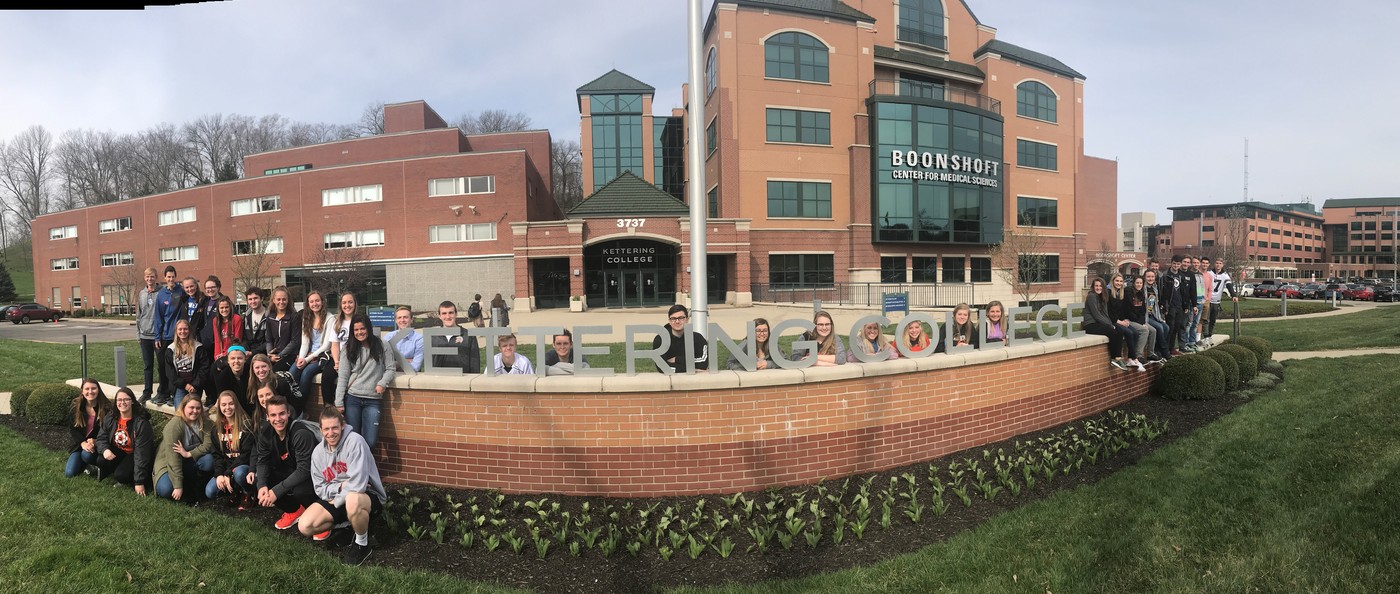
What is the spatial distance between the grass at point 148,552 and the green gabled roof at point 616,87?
43.0m

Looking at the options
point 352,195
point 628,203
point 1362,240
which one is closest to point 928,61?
point 628,203

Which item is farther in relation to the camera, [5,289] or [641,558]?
[5,289]

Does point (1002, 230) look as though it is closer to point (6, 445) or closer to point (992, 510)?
point (992, 510)

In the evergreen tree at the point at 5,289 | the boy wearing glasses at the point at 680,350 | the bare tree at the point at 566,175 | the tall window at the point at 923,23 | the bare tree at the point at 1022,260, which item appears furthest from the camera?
the bare tree at the point at 566,175

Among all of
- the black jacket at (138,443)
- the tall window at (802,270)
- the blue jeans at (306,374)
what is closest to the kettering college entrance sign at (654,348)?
the blue jeans at (306,374)

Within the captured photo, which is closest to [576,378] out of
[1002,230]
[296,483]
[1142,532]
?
[296,483]

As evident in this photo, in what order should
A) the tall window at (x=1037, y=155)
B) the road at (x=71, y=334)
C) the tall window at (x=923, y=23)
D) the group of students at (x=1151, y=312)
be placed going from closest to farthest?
the group of students at (x=1151, y=312) < the road at (x=71, y=334) < the tall window at (x=923, y=23) < the tall window at (x=1037, y=155)

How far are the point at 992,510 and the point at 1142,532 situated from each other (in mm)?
1147

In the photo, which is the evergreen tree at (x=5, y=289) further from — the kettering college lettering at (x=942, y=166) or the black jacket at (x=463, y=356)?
the black jacket at (x=463, y=356)

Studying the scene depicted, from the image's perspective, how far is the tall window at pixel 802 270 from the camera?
33.3 meters

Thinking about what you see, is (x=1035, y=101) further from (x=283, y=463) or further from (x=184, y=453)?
(x=184, y=453)

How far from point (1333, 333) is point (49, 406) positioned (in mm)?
26043

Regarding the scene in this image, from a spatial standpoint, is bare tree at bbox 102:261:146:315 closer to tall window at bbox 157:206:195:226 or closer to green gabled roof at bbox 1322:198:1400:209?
tall window at bbox 157:206:195:226

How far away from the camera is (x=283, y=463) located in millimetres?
5398
